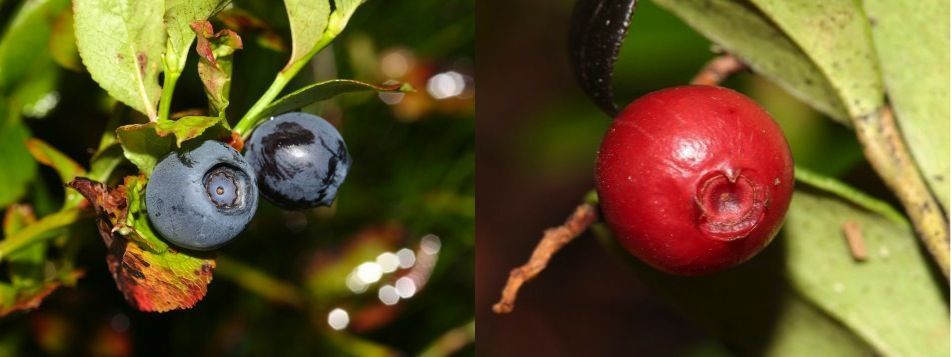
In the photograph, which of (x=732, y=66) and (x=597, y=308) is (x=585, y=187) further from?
(x=732, y=66)

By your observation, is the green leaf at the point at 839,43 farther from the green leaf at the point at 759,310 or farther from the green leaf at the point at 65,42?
the green leaf at the point at 65,42

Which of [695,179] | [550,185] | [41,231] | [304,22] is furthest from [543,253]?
[550,185]

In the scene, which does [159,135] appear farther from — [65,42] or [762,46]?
[762,46]

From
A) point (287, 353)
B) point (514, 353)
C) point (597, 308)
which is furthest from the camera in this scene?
point (597, 308)

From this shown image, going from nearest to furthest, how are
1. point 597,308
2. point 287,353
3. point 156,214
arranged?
point 156,214 < point 287,353 < point 597,308

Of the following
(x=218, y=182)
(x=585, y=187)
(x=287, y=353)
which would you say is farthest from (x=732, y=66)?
(x=585, y=187)

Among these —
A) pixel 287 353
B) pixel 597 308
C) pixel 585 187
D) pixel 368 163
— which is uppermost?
pixel 368 163

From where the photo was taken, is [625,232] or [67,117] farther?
[67,117]

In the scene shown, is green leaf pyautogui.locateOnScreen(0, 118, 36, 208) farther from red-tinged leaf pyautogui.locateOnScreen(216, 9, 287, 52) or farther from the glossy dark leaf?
the glossy dark leaf
